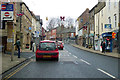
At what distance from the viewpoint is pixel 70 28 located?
338 feet

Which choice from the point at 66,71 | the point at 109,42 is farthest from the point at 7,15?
the point at 109,42

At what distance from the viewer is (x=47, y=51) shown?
47.2 ft

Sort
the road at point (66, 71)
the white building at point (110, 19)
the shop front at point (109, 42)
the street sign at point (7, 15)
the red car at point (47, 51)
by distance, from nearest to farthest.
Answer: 1. the road at point (66, 71)
2. the street sign at point (7, 15)
3. the red car at point (47, 51)
4. the white building at point (110, 19)
5. the shop front at point (109, 42)

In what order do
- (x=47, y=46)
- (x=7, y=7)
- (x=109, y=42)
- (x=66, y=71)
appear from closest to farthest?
1. (x=66, y=71)
2. (x=7, y=7)
3. (x=47, y=46)
4. (x=109, y=42)

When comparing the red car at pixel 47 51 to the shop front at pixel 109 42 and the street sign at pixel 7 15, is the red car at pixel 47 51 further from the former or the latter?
the shop front at pixel 109 42

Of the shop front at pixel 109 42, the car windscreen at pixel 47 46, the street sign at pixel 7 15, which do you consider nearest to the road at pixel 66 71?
the car windscreen at pixel 47 46

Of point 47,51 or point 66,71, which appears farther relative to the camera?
point 47,51

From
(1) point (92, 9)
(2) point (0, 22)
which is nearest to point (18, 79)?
(2) point (0, 22)

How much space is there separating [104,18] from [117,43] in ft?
28.2

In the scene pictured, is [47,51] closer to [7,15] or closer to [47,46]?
[47,46]

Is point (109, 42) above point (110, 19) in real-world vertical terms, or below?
below

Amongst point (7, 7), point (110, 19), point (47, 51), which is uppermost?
point (110, 19)

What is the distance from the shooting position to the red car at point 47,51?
1427 cm

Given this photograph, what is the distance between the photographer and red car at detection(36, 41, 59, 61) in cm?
1427
